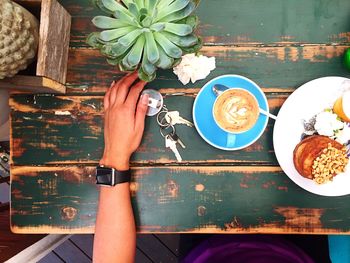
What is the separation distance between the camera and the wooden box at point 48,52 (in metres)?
1.04

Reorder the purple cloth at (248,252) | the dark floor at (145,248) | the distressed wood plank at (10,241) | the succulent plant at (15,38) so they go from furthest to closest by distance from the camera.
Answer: the dark floor at (145,248) → the purple cloth at (248,252) → the distressed wood plank at (10,241) → the succulent plant at (15,38)

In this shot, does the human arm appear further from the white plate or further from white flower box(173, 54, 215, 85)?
the white plate

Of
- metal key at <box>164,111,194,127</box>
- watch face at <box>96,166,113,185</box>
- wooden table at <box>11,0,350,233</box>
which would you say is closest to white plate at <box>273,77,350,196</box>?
wooden table at <box>11,0,350,233</box>

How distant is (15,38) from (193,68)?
49 cm

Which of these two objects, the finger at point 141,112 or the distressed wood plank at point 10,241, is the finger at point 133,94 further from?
the distressed wood plank at point 10,241

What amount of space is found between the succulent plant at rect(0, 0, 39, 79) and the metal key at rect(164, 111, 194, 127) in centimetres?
41

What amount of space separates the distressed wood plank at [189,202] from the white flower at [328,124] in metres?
0.18

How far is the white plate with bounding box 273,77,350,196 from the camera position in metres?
1.20

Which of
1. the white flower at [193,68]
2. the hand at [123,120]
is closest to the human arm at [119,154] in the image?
the hand at [123,120]

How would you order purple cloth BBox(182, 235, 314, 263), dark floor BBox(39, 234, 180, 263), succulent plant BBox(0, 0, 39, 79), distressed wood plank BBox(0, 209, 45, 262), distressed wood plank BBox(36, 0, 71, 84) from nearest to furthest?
succulent plant BBox(0, 0, 39, 79) < distressed wood plank BBox(36, 0, 71, 84) < distressed wood plank BBox(0, 209, 45, 262) < purple cloth BBox(182, 235, 314, 263) < dark floor BBox(39, 234, 180, 263)

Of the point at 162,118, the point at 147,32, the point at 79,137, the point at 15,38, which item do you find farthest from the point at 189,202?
the point at 15,38

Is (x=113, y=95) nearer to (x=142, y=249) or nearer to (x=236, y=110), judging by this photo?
(x=236, y=110)

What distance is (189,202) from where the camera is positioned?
126 cm

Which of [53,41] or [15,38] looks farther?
[53,41]
